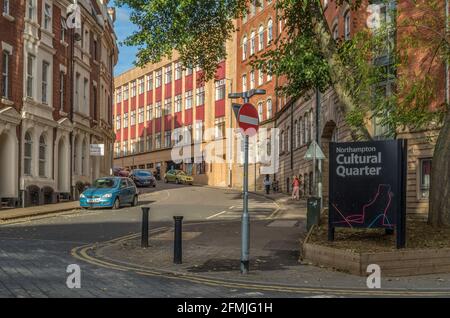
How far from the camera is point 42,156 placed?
30922 mm

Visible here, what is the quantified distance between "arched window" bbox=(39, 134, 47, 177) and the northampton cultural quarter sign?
21961mm

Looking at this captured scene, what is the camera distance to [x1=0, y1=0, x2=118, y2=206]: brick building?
89.4 feet

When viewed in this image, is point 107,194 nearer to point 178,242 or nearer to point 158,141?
point 178,242

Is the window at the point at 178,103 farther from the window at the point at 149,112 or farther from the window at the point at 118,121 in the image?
the window at the point at 118,121

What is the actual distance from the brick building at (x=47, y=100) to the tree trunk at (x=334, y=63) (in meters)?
16.1

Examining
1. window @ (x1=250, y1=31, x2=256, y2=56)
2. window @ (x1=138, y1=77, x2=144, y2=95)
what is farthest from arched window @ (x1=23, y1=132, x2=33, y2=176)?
window @ (x1=138, y1=77, x2=144, y2=95)

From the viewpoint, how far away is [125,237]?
1641 cm

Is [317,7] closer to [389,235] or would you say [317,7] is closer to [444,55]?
[444,55]

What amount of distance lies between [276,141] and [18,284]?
48.2m

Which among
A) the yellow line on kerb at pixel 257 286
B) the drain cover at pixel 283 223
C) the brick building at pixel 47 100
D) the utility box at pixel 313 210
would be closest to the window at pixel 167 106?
the brick building at pixel 47 100

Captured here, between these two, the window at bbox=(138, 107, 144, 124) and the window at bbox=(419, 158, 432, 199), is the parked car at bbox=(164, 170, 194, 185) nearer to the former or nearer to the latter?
the window at bbox=(138, 107, 144, 124)

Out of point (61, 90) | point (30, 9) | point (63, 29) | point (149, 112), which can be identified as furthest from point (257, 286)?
point (149, 112)

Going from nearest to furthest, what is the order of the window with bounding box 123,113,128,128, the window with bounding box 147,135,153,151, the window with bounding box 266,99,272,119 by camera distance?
1. the window with bounding box 266,99,272,119
2. the window with bounding box 147,135,153,151
3. the window with bounding box 123,113,128,128
